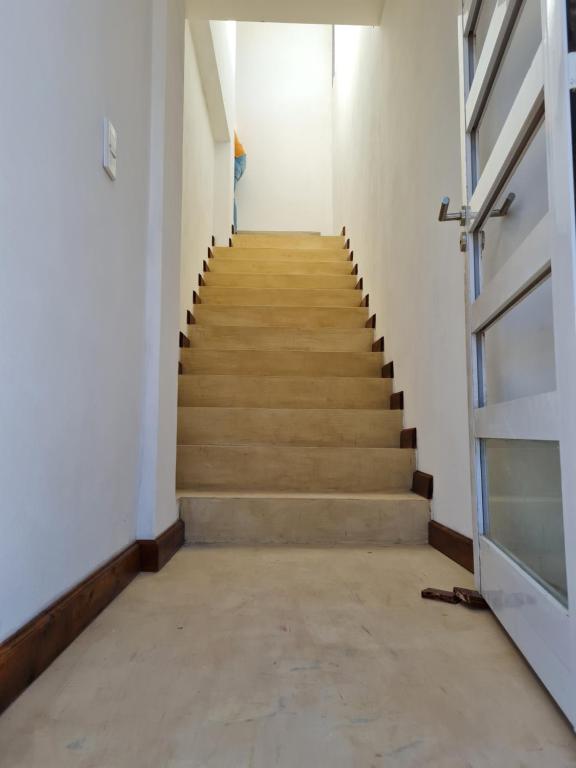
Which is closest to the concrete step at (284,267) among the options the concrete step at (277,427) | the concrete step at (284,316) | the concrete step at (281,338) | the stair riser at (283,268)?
the stair riser at (283,268)

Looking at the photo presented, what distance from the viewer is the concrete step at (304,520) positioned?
207 centimetres

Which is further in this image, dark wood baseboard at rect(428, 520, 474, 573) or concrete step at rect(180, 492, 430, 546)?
concrete step at rect(180, 492, 430, 546)

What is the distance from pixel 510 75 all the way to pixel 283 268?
333cm

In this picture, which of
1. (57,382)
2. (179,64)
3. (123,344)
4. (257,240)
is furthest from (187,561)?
(257,240)

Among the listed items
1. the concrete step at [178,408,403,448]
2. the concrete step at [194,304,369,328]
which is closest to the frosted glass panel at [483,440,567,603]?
the concrete step at [178,408,403,448]

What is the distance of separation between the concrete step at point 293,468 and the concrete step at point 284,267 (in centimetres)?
238

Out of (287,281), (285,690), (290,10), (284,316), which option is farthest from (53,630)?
(287,281)

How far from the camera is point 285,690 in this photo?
36.9 inches

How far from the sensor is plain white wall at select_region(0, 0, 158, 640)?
34.8 inches

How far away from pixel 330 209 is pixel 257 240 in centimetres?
163

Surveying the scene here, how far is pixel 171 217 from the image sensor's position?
190 cm

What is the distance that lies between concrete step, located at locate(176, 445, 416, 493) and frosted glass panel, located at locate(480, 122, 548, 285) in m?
1.12

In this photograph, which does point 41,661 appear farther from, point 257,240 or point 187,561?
point 257,240

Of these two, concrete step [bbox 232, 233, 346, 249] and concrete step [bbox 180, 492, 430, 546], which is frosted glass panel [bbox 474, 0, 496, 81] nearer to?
concrete step [bbox 180, 492, 430, 546]
